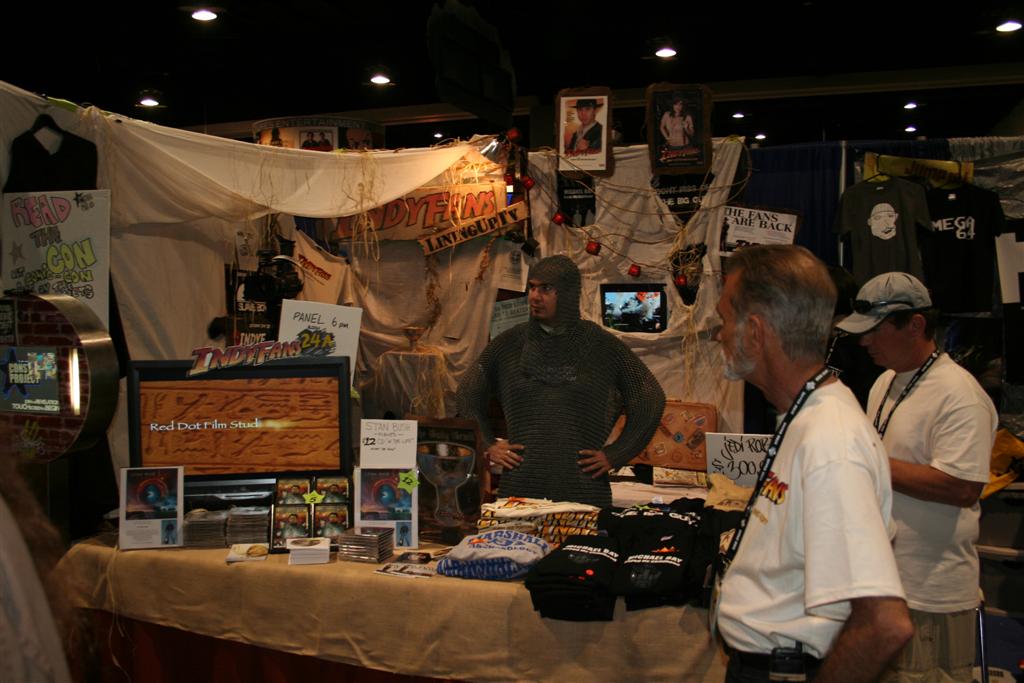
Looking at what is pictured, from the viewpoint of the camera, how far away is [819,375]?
4.60 ft

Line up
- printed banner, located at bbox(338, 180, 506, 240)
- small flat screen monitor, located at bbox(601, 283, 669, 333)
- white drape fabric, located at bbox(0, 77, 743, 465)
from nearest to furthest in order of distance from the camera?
1. white drape fabric, located at bbox(0, 77, 743, 465)
2. small flat screen monitor, located at bbox(601, 283, 669, 333)
3. printed banner, located at bbox(338, 180, 506, 240)

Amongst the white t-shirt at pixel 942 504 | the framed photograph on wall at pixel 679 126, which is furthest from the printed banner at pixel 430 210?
the white t-shirt at pixel 942 504

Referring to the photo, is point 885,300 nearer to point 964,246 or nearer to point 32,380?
point 964,246

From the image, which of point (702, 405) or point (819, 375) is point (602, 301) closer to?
point (702, 405)

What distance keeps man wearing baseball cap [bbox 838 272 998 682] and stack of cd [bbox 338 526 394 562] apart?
1.50m

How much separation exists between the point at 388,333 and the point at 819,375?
13.7ft

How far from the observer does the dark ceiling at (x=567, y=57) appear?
573 cm

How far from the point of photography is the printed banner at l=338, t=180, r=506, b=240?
488 centimetres

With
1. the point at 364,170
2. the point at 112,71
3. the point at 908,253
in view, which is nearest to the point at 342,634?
the point at 364,170

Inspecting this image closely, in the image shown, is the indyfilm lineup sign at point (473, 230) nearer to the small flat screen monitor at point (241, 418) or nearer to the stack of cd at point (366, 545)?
the small flat screen monitor at point (241, 418)

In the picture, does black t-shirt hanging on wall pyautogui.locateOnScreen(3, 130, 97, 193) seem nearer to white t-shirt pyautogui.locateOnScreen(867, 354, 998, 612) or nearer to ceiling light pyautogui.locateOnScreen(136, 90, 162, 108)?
white t-shirt pyautogui.locateOnScreen(867, 354, 998, 612)

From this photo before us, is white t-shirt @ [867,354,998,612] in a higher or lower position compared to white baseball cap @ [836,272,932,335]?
lower

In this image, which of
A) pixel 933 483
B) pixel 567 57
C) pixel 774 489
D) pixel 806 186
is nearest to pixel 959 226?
pixel 806 186

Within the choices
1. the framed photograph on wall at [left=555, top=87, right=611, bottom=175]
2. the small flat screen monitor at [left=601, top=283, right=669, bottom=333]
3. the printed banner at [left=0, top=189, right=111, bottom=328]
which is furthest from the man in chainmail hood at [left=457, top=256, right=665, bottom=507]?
the printed banner at [left=0, top=189, right=111, bottom=328]
